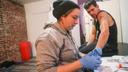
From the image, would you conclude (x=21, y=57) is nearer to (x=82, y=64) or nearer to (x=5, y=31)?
(x=5, y=31)

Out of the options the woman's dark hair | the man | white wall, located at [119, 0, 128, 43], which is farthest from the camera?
white wall, located at [119, 0, 128, 43]

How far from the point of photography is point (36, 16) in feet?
16.6

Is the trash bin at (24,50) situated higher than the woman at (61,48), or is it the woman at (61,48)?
the woman at (61,48)

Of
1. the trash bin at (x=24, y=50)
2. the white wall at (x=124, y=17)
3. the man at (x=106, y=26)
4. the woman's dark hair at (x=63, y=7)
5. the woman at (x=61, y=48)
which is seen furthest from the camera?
the trash bin at (x=24, y=50)

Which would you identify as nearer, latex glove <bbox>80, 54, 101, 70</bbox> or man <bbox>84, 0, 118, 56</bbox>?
latex glove <bbox>80, 54, 101, 70</bbox>

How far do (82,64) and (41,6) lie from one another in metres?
4.06

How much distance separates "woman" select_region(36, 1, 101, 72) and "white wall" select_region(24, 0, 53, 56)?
3.77m

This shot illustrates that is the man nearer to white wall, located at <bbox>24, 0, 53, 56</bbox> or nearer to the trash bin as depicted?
white wall, located at <bbox>24, 0, 53, 56</bbox>

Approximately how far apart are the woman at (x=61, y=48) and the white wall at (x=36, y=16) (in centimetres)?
377

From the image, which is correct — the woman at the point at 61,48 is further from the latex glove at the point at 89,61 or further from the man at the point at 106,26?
the man at the point at 106,26

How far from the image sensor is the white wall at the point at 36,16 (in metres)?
4.95

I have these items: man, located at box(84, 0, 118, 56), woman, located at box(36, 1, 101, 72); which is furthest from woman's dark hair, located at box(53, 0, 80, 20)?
man, located at box(84, 0, 118, 56)

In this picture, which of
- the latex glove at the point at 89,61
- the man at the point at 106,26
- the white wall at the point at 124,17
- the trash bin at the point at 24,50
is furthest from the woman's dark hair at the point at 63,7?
the trash bin at the point at 24,50

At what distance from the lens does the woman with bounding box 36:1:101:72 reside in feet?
3.55
